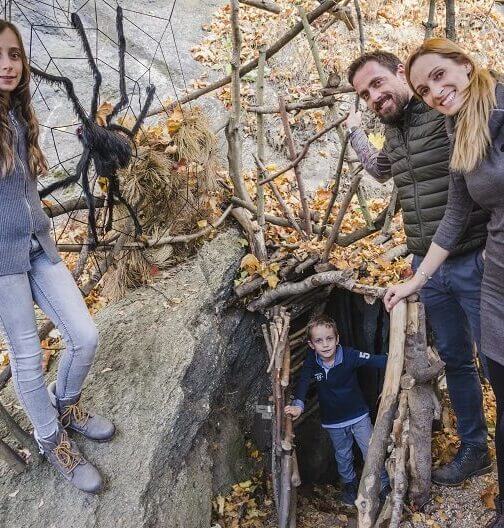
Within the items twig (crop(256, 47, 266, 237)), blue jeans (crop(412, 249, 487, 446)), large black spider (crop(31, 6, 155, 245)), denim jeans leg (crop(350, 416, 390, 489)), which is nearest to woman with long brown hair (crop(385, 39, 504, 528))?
blue jeans (crop(412, 249, 487, 446))

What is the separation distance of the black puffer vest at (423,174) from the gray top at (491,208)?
0.18 m

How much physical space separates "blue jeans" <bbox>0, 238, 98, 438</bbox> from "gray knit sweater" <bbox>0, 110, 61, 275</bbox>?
7 centimetres

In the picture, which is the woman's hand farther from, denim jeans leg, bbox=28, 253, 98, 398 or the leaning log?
denim jeans leg, bbox=28, 253, 98, 398

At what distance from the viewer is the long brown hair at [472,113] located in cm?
189

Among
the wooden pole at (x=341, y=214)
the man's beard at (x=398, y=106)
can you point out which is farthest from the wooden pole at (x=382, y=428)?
the man's beard at (x=398, y=106)

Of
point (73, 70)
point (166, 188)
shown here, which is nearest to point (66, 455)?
point (166, 188)

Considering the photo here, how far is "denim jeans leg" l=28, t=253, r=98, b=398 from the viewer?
2.33 m

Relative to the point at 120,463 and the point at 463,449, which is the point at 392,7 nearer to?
the point at 463,449

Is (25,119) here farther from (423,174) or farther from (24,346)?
(423,174)

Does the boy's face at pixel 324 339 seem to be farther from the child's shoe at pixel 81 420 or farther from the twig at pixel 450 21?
the twig at pixel 450 21

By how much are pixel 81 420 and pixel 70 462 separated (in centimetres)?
26

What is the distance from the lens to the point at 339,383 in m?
4.00

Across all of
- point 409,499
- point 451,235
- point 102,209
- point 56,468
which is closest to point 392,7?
point 102,209

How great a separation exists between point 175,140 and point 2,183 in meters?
1.81
